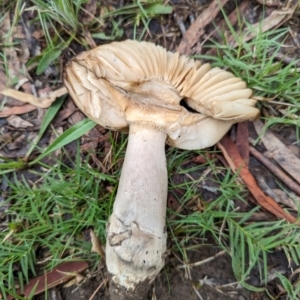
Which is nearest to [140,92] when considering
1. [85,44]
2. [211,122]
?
[211,122]

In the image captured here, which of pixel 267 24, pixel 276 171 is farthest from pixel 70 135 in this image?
pixel 267 24

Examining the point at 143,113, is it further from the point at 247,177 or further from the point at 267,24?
the point at 267,24

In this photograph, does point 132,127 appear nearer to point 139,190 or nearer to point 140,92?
point 140,92

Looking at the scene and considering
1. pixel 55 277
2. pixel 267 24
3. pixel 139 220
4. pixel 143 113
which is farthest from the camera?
pixel 267 24

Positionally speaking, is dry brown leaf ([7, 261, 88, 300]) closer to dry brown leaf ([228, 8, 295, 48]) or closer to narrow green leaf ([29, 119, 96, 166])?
narrow green leaf ([29, 119, 96, 166])

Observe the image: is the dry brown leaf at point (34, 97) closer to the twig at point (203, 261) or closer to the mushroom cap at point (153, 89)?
the mushroom cap at point (153, 89)

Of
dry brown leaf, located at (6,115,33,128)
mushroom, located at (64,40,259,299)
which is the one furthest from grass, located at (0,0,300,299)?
mushroom, located at (64,40,259,299)

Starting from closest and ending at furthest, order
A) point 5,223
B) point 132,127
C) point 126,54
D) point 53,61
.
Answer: point 126,54
point 132,127
point 5,223
point 53,61
